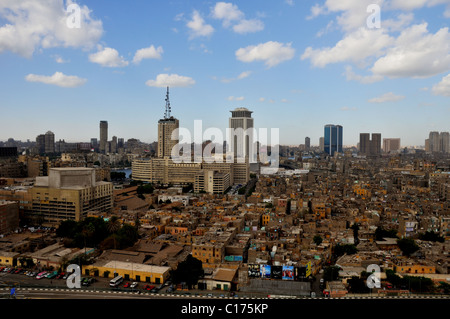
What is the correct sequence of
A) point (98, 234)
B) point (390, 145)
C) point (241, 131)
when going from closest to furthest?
1. point (98, 234)
2. point (241, 131)
3. point (390, 145)

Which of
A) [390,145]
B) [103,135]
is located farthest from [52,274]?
[103,135]

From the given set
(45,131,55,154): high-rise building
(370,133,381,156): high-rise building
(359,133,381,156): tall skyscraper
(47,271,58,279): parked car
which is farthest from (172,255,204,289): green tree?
(370,133,381,156): high-rise building

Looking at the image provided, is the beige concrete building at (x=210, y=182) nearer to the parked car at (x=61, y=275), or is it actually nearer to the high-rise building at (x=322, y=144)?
the parked car at (x=61, y=275)

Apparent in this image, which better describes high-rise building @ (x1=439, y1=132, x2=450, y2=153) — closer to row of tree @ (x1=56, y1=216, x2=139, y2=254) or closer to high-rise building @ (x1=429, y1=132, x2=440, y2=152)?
high-rise building @ (x1=429, y1=132, x2=440, y2=152)

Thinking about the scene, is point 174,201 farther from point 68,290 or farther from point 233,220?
point 68,290

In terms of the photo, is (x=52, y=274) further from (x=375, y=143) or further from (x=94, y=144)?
(x=94, y=144)

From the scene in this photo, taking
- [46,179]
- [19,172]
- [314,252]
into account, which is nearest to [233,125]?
[19,172]

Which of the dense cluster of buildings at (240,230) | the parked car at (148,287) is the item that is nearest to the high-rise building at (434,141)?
the dense cluster of buildings at (240,230)
